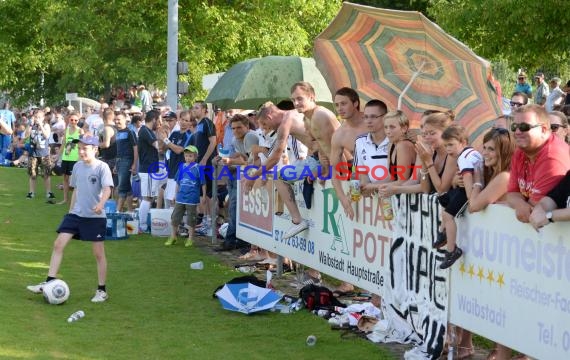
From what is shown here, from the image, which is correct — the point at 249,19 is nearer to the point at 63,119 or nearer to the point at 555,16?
the point at 63,119

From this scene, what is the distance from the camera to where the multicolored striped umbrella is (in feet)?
32.4

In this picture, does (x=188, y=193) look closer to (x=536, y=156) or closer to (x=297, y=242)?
(x=297, y=242)

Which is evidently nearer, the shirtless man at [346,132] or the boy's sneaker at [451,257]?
the boy's sneaker at [451,257]

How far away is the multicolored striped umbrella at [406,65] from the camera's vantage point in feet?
32.4

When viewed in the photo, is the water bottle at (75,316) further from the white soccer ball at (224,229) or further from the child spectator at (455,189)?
the white soccer ball at (224,229)

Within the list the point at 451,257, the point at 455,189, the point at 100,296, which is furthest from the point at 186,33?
the point at 451,257

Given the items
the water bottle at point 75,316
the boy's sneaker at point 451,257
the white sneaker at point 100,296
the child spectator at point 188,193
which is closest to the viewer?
the boy's sneaker at point 451,257

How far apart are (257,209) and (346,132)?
3.38 m

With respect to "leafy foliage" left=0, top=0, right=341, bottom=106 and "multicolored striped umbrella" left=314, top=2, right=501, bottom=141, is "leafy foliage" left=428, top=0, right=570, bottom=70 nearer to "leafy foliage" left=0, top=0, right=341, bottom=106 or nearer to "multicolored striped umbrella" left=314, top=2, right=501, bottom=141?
"multicolored striped umbrella" left=314, top=2, right=501, bottom=141

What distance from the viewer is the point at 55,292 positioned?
10414 mm

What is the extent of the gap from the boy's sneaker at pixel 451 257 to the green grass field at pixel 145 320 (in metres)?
1.08

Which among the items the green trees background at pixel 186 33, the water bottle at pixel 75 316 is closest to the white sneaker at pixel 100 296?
the water bottle at pixel 75 316

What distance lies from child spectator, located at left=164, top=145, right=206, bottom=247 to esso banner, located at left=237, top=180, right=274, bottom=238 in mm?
1366

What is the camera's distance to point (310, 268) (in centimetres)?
1213
